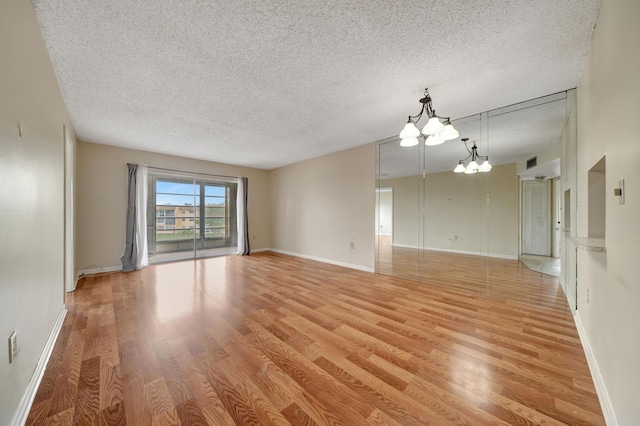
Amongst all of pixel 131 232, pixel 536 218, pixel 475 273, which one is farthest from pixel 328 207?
pixel 131 232

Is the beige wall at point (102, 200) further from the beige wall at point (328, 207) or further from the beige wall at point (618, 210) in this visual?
the beige wall at point (618, 210)

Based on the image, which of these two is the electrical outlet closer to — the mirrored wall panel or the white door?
the mirrored wall panel

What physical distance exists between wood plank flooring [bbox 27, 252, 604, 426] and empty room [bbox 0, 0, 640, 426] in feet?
0.06

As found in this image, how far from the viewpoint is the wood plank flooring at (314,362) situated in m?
1.30

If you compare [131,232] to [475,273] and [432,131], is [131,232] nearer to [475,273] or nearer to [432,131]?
[432,131]

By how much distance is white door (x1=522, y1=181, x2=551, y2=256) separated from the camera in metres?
3.72

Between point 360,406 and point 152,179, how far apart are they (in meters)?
6.19

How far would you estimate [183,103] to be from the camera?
286cm

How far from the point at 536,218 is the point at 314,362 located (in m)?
4.50

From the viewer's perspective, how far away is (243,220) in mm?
6434

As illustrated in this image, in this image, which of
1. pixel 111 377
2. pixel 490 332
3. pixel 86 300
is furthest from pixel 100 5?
pixel 490 332

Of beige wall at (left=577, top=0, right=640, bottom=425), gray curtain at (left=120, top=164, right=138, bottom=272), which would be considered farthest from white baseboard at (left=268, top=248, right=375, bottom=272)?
gray curtain at (left=120, top=164, right=138, bottom=272)

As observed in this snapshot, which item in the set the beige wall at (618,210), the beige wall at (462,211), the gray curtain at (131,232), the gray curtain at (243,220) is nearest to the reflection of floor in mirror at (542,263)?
the beige wall at (462,211)

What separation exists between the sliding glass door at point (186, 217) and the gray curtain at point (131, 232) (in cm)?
56
